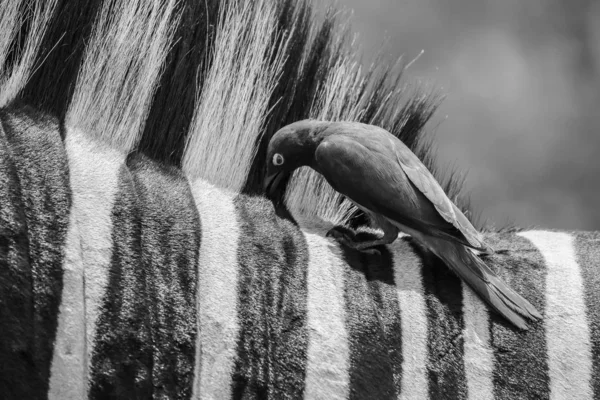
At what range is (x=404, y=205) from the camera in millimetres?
1115

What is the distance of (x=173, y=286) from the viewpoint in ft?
3.22

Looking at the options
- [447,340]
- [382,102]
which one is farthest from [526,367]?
[382,102]

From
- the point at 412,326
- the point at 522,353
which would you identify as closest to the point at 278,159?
the point at 412,326

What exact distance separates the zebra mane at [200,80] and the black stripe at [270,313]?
0.15m

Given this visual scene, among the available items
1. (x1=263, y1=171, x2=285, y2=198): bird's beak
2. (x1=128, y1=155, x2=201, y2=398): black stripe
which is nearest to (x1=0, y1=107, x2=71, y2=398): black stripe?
(x1=128, y1=155, x2=201, y2=398): black stripe

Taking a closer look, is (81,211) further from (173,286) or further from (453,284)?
(453,284)

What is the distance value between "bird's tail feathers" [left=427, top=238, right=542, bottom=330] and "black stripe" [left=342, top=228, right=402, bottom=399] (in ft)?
0.30

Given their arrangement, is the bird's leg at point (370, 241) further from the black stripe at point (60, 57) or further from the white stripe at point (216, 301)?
the black stripe at point (60, 57)

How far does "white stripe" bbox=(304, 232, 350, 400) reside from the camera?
3.19ft

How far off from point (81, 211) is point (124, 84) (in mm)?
278

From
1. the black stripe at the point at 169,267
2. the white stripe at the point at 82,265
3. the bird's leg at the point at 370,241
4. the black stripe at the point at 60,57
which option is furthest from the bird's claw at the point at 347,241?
the black stripe at the point at 60,57

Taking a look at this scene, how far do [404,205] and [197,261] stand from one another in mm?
332

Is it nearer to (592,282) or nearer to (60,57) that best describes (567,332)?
(592,282)

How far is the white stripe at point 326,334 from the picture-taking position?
974 millimetres
